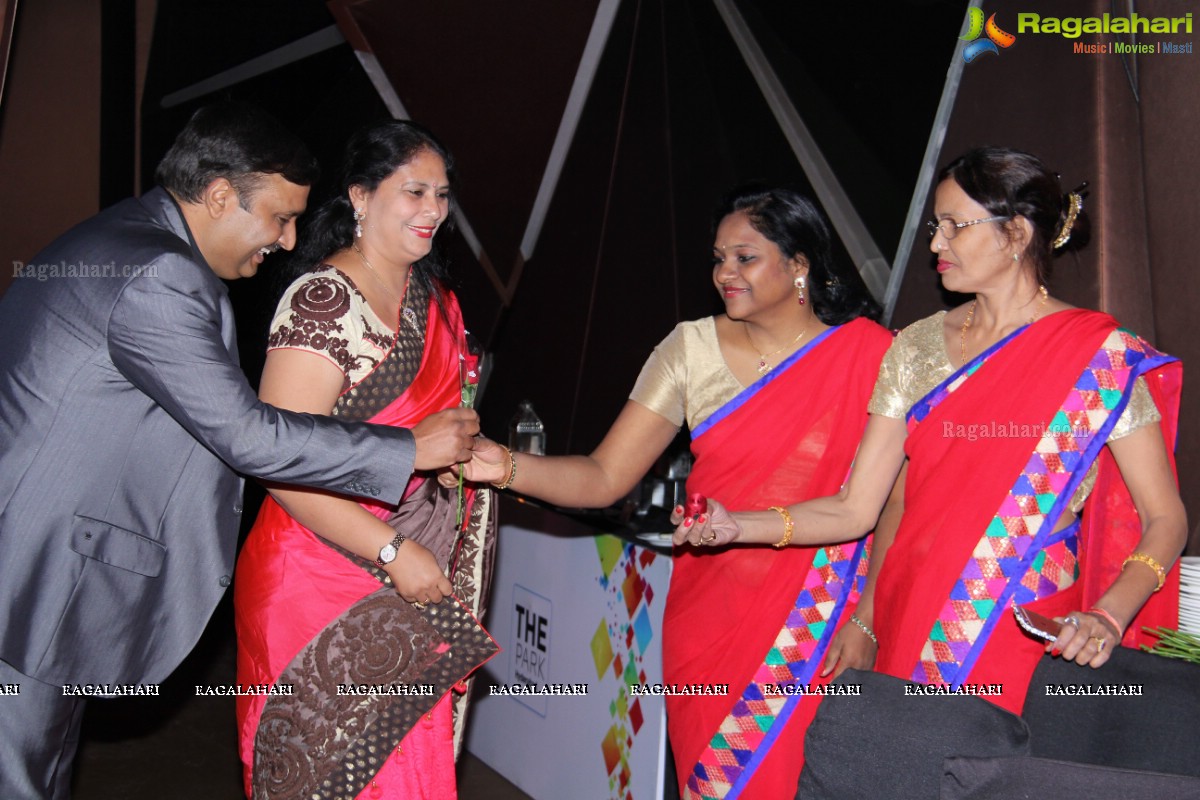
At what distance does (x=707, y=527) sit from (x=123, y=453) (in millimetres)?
1007

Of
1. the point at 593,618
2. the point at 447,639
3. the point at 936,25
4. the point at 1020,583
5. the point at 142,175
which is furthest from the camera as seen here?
the point at 142,175

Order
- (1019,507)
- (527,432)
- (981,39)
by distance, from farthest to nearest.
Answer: (527,432), (981,39), (1019,507)

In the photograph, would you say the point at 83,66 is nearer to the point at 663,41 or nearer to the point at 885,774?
the point at 663,41

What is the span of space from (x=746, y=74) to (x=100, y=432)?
2374 mm

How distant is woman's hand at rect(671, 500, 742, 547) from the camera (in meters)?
1.90

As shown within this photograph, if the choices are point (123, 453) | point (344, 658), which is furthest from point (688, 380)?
point (123, 453)

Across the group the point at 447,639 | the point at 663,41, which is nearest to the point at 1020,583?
the point at 447,639

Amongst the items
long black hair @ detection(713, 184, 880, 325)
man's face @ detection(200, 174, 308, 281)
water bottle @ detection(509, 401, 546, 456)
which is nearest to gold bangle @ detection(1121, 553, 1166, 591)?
long black hair @ detection(713, 184, 880, 325)

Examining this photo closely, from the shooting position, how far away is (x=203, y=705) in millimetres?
4219

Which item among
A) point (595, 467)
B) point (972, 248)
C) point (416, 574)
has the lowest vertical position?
point (416, 574)

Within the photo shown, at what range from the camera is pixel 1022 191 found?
5.97ft

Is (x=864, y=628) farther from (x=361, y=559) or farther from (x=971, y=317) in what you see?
(x=361, y=559)

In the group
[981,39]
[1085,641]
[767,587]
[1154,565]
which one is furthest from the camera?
[981,39]

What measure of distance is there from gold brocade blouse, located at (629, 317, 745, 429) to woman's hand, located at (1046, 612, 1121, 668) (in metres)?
0.88
